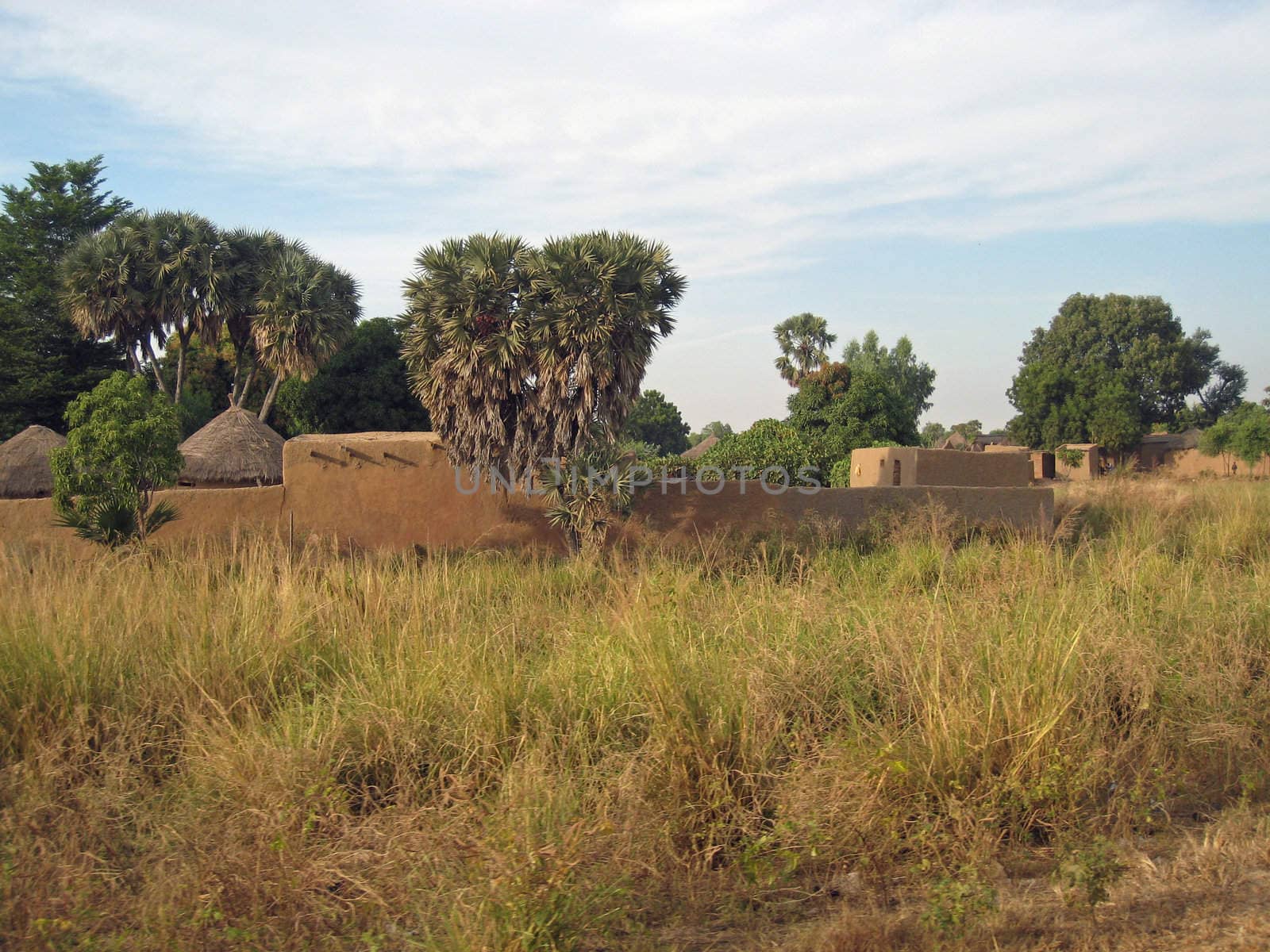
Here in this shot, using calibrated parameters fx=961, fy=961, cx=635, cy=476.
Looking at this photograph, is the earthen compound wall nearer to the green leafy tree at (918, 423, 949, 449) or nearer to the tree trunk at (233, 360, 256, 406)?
the tree trunk at (233, 360, 256, 406)

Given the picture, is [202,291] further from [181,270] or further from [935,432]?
[935,432]

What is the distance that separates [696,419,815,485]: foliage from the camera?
19.7m

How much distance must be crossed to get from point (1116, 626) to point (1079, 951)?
8.34ft

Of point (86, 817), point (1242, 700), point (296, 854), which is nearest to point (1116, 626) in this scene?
point (1242, 700)

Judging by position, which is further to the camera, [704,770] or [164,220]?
Result: [164,220]

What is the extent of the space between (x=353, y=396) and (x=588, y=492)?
63.5ft

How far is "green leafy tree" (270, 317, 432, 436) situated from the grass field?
77.6ft

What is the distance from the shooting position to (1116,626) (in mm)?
4887

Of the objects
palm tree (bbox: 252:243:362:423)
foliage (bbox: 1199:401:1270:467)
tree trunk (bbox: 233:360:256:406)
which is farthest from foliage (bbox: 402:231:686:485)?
foliage (bbox: 1199:401:1270:467)

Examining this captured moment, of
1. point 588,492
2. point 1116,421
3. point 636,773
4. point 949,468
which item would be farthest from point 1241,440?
point 636,773

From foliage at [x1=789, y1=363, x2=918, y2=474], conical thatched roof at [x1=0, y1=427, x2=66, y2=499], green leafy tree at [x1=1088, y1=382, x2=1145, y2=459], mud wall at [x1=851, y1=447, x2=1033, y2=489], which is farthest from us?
green leafy tree at [x1=1088, y1=382, x2=1145, y2=459]

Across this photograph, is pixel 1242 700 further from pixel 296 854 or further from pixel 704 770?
pixel 296 854

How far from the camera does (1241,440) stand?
33781 mm

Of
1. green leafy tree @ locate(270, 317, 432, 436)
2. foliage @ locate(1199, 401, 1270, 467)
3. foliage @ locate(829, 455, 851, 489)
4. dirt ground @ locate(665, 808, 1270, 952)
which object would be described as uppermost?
green leafy tree @ locate(270, 317, 432, 436)
